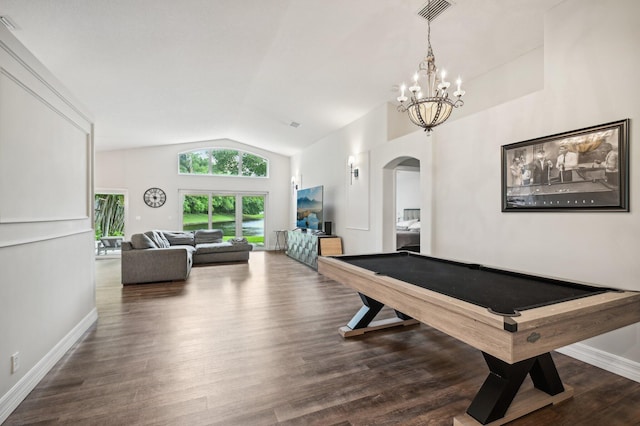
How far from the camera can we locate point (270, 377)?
2.29m

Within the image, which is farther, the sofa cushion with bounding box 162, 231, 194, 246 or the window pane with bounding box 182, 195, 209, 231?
the window pane with bounding box 182, 195, 209, 231

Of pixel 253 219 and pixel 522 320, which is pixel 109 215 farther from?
pixel 522 320

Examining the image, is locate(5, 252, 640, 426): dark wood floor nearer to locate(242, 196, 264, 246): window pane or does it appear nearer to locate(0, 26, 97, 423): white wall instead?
locate(0, 26, 97, 423): white wall

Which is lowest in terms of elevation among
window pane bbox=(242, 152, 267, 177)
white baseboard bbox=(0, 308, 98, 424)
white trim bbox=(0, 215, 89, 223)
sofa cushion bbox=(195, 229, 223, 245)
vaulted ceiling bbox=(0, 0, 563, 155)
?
white baseboard bbox=(0, 308, 98, 424)

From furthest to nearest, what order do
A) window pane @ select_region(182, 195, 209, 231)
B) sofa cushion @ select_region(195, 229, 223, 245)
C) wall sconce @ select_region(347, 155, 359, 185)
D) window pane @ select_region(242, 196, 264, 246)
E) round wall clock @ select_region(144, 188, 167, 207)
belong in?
window pane @ select_region(242, 196, 264, 246) < window pane @ select_region(182, 195, 209, 231) < round wall clock @ select_region(144, 188, 167, 207) < sofa cushion @ select_region(195, 229, 223, 245) < wall sconce @ select_region(347, 155, 359, 185)

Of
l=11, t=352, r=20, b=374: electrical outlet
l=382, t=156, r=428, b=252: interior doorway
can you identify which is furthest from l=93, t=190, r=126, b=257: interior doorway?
l=382, t=156, r=428, b=252: interior doorway

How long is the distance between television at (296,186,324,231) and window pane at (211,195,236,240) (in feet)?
8.30

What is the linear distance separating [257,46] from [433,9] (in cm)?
221

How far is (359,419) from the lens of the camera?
71.8 inches

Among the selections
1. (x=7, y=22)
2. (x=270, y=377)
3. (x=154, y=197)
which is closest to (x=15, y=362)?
(x=270, y=377)

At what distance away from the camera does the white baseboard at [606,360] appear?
7.59 feet

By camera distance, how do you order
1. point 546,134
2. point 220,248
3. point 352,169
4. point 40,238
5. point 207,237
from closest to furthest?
point 40,238
point 546,134
point 352,169
point 220,248
point 207,237

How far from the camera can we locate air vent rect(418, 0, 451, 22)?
2946mm

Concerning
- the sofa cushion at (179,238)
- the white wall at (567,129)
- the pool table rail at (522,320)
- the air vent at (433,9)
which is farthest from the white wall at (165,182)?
the pool table rail at (522,320)
